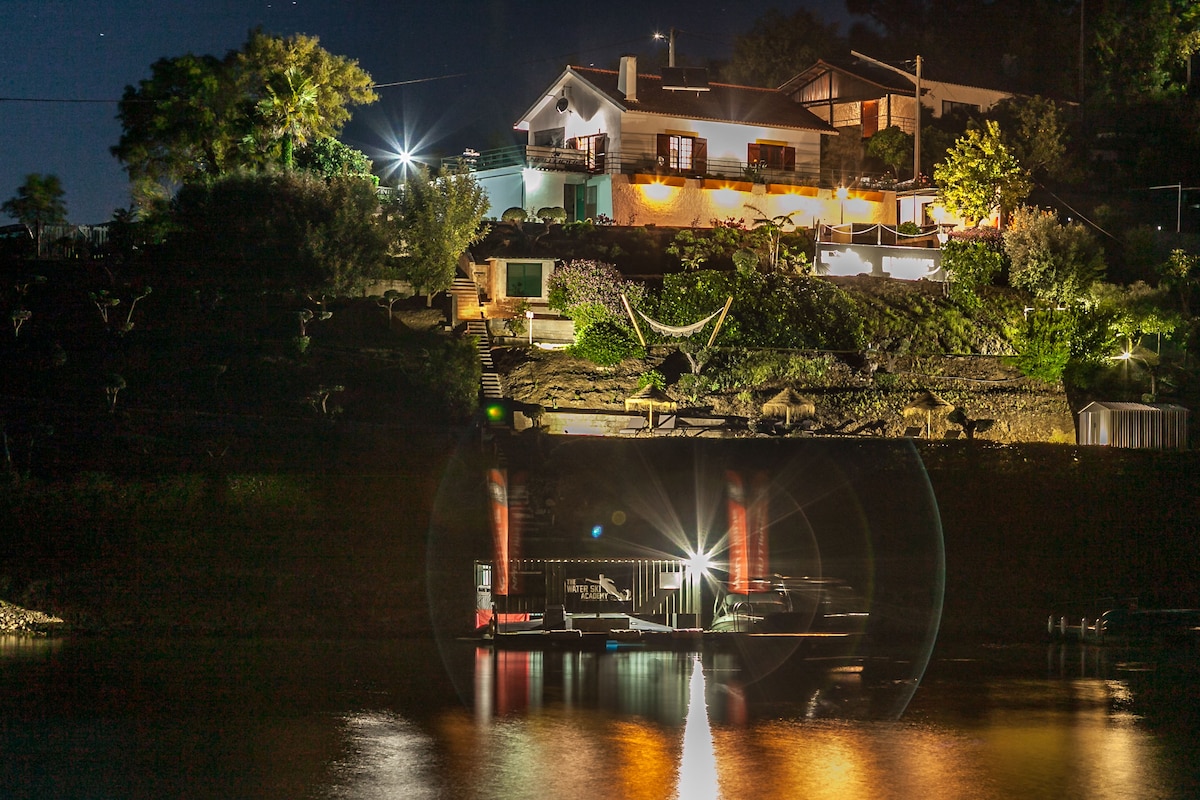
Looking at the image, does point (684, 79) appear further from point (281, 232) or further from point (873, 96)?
point (281, 232)

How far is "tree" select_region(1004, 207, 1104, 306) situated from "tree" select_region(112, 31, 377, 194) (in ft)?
76.0

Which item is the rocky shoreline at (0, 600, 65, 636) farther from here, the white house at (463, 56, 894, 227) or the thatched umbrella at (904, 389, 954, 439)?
the white house at (463, 56, 894, 227)

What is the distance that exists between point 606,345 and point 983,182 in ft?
61.9

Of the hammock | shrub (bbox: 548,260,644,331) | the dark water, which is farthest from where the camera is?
shrub (bbox: 548,260,644,331)

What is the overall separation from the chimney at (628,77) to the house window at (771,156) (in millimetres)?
5115

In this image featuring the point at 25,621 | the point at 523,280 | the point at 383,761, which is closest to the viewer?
the point at 383,761

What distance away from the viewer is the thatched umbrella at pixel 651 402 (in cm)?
2895

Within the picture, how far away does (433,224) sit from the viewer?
34594 millimetres

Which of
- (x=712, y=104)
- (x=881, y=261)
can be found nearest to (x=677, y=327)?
(x=881, y=261)

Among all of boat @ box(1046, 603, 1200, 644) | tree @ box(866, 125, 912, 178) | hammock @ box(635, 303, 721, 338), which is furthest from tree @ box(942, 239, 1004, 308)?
boat @ box(1046, 603, 1200, 644)

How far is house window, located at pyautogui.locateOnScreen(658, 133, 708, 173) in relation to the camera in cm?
4600

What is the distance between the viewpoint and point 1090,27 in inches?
2254

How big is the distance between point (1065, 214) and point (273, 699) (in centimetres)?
4030

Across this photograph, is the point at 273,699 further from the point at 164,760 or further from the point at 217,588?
the point at 217,588
